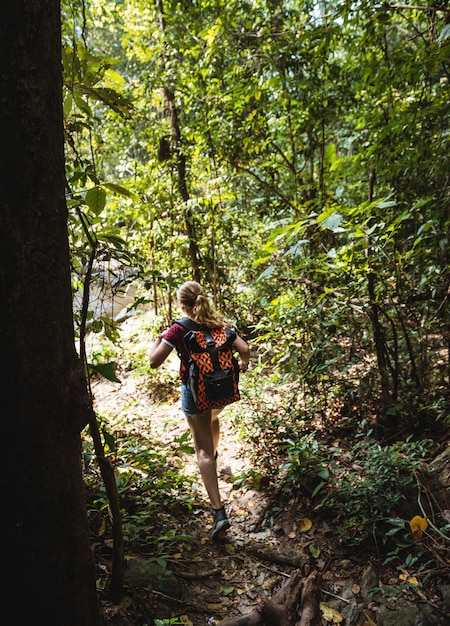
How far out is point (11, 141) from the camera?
111 centimetres

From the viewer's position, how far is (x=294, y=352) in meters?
4.29

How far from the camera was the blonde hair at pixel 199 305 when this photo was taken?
3.41 m

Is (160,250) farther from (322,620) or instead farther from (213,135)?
(322,620)

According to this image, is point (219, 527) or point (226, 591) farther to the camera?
point (219, 527)

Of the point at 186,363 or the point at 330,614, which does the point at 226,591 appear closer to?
the point at 330,614

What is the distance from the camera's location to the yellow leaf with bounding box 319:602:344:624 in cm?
232

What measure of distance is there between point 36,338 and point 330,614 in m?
2.44

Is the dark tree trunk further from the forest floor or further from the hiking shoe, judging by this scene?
the hiking shoe

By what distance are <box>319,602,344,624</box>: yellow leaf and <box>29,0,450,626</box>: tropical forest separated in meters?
0.02

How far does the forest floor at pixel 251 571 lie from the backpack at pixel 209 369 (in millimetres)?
1036

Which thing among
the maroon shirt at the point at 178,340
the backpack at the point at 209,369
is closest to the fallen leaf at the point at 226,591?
the backpack at the point at 209,369

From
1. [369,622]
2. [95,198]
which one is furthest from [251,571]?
[95,198]

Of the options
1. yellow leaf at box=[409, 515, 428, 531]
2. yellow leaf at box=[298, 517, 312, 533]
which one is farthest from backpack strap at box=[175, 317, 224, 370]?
yellow leaf at box=[409, 515, 428, 531]

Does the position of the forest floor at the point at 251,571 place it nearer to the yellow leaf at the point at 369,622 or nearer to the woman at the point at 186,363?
the yellow leaf at the point at 369,622
